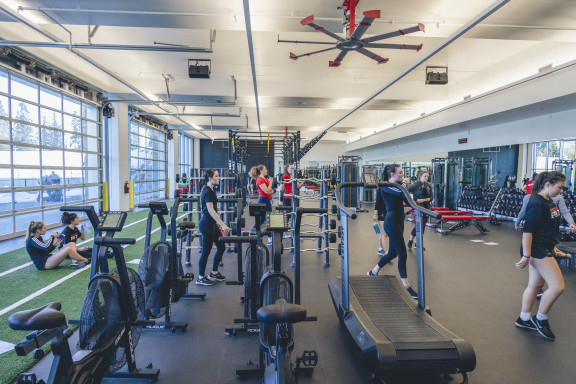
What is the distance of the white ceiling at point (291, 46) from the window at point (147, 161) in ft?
6.23

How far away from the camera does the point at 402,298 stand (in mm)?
3068

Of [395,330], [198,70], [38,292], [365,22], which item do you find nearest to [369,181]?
[395,330]

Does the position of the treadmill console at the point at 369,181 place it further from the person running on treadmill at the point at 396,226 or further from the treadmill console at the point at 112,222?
the treadmill console at the point at 112,222

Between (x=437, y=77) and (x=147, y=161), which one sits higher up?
(x=437, y=77)

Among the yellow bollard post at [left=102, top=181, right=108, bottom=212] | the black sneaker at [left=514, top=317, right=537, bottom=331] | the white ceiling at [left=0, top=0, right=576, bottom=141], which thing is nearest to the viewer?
the black sneaker at [left=514, top=317, right=537, bottom=331]

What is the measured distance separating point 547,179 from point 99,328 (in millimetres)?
3841

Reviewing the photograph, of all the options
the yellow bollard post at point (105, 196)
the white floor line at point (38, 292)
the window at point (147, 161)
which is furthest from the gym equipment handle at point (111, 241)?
the window at point (147, 161)

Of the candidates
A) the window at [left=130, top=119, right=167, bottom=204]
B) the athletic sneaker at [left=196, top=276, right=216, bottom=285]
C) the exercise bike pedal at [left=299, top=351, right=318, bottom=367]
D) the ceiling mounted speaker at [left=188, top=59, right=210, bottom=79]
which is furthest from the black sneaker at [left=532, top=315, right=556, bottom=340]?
the window at [left=130, top=119, right=167, bottom=204]

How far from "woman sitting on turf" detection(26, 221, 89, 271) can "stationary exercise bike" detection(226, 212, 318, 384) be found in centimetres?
367

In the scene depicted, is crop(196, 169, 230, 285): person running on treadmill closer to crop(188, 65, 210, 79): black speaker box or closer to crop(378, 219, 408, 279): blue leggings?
crop(378, 219, 408, 279): blue leggings

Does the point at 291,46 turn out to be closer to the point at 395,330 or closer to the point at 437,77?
the point at 437,77

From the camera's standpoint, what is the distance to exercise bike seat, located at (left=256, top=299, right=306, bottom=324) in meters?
1.55

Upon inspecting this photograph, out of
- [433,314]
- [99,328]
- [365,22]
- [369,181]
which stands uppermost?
[365,22]

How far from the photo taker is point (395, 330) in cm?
246
